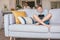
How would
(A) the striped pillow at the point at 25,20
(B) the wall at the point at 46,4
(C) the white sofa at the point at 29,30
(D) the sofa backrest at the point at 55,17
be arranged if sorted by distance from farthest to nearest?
(B) the wall at the point at 46,4, (D) the sofa backrest at the point at 55,17, (A) the striped pillow at the point at 25,20, (C) the white sofa at the point at 29,30

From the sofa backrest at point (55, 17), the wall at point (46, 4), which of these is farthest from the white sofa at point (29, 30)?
the wall at point (46, 4)

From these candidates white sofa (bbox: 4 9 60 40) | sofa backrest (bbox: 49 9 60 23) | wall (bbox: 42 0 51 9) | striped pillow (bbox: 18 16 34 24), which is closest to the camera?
white sofa (bbox: 4 9 60 40)

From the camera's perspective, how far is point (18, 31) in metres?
3.89

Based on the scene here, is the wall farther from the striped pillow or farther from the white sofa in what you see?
the white sofa

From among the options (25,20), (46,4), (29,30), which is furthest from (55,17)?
(46,4)

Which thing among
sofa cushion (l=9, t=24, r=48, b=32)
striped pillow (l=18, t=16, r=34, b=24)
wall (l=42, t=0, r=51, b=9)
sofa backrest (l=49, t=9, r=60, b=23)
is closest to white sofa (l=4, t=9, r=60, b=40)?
sofa cushion (l=9, t=24, r=48, b=32)

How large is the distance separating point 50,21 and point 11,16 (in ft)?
3.72

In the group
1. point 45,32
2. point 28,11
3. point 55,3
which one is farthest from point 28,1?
point 45,32

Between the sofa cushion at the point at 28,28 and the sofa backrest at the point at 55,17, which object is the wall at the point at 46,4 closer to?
the sofa backrest at the point at 55,17

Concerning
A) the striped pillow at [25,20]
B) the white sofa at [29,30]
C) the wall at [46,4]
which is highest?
the wall at [46,4]

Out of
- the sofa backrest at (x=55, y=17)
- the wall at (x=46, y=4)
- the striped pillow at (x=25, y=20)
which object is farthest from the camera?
the wall at (x=46, y=4)

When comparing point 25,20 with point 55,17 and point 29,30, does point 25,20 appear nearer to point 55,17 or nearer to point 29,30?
point 29,30

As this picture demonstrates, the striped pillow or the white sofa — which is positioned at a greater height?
the striped pillow

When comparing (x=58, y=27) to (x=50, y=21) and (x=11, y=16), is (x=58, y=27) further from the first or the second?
(x=11, y=16)
